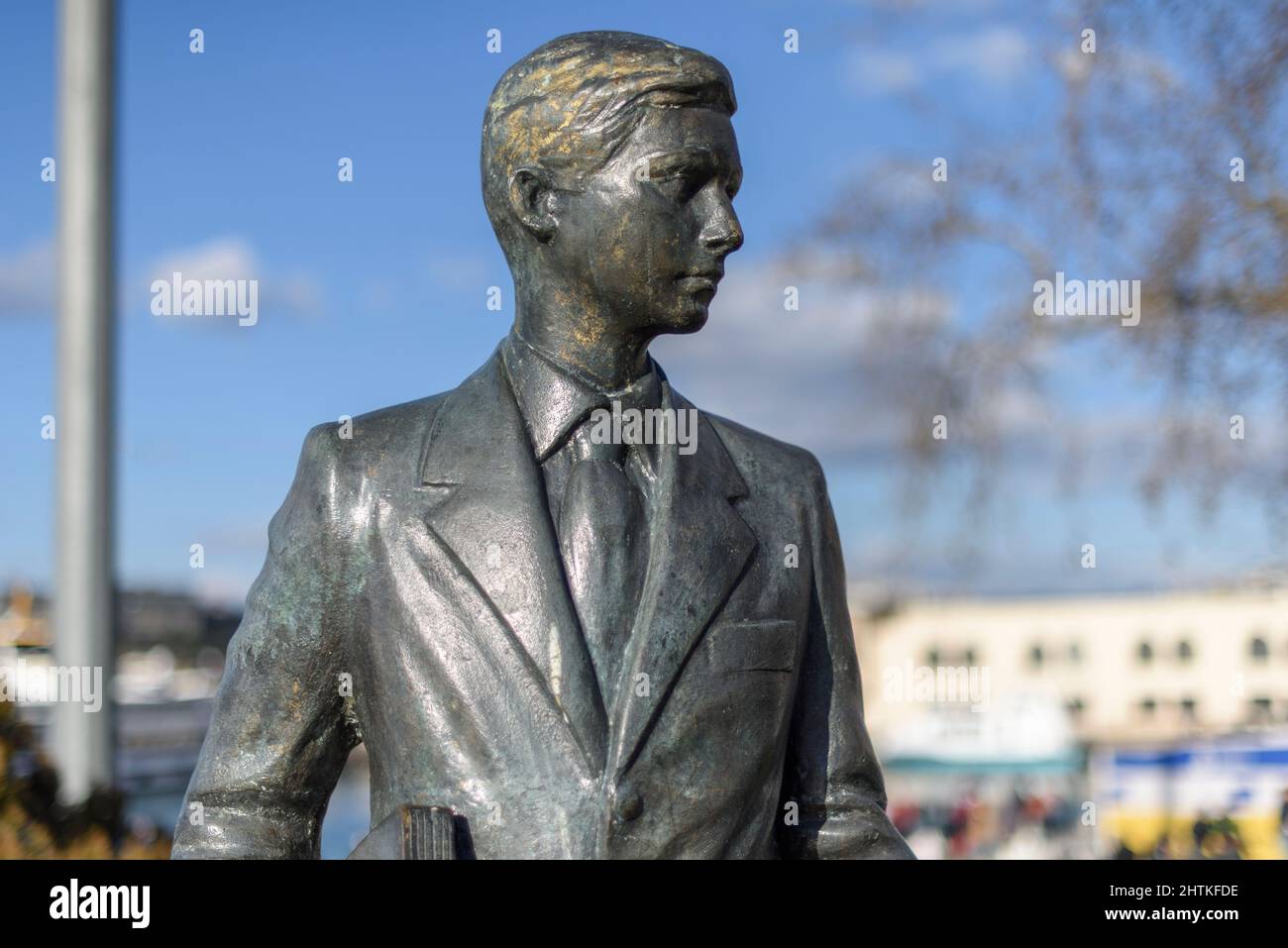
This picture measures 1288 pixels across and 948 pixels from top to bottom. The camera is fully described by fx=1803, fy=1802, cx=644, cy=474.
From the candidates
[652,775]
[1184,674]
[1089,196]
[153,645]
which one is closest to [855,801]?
[652,775]

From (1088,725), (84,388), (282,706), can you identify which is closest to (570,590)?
(282,706)

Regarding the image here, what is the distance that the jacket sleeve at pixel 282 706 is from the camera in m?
2.77

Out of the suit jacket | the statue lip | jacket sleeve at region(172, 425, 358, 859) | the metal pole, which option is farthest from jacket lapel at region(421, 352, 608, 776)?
the metal pole

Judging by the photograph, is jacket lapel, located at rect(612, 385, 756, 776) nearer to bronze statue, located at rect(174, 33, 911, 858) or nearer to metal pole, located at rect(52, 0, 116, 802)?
bronze statue, located at rect(174, 33, 911, 858)

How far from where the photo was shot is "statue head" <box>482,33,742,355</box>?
277 cm

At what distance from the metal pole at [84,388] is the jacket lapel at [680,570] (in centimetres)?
422

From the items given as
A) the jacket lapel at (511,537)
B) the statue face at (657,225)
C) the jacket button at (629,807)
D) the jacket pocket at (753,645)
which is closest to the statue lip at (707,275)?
the statue face at (657,225)

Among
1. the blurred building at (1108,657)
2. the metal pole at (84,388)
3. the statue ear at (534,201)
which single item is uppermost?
the statue ear at (534,201)

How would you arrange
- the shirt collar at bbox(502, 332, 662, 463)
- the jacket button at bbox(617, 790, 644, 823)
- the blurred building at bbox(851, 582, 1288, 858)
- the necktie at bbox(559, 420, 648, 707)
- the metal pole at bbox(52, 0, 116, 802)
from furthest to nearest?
the blurred building at bbox(851, 582, 1288, 858), the metal pole at bbox(52, 0, 116, 802), the shirt collar at bbox(502, 332, 662, 463), the necktie at bbox(559, 420, 648, 707), the jacket button at bbox(617, 790, 644, 823)

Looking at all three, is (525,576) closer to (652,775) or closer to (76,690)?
(652,775)

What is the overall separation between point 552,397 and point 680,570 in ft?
1.18

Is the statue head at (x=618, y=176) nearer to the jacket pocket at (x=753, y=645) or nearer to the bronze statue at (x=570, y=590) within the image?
the bronze statue at (x=570, y=590)

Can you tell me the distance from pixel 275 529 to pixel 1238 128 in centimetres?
610

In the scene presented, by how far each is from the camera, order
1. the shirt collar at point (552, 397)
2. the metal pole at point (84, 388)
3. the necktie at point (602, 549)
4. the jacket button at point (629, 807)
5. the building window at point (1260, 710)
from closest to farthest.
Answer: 1. the jacket button at point (629, 807)
2. the necktie at point (602, 549)
3. the shirt collar at point (552, 397)
4. the metal pole at point (84, 388)
5. the building window at point (1260, 710)
